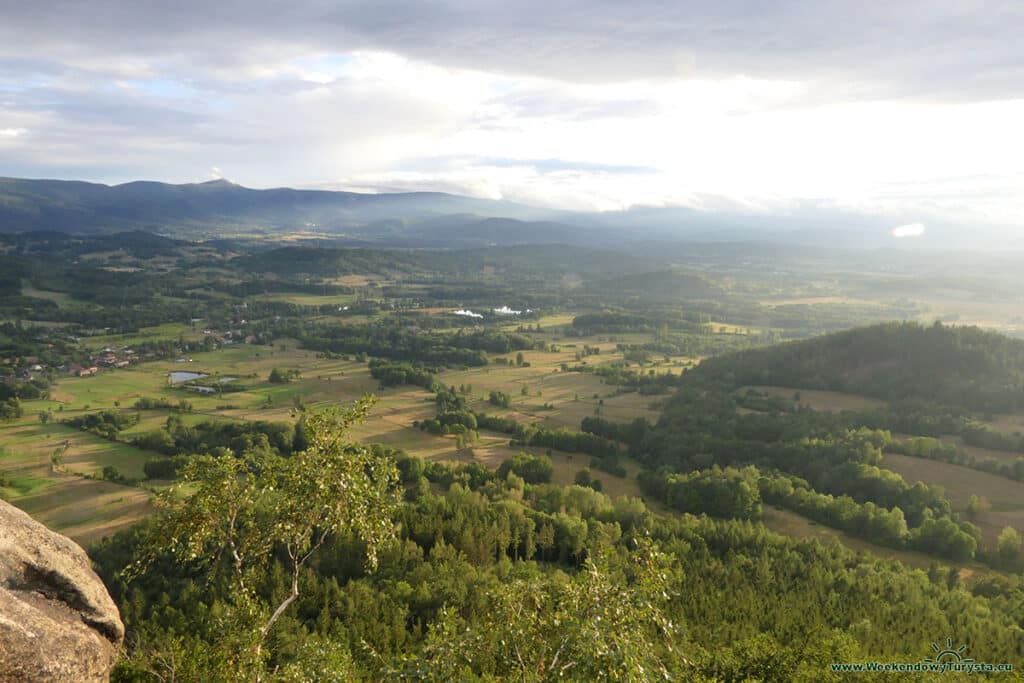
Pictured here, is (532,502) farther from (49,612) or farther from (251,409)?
(251,409)

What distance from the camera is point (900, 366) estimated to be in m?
104

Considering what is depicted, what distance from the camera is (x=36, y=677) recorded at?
991 cm

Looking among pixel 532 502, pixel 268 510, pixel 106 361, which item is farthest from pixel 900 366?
pixel 106 361

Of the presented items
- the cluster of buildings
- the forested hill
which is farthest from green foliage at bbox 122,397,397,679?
the cluster of buildings

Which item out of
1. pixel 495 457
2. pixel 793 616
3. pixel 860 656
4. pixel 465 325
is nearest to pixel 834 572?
pixel 793 616

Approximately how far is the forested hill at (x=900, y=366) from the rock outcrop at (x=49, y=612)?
107638mm

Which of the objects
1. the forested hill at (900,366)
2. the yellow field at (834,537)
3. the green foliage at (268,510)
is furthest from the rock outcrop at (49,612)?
the forested hill at (900,366)

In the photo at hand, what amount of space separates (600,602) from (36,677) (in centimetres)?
963

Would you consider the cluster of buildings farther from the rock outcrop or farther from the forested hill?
the rock outcrop

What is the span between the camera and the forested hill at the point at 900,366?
306 ft

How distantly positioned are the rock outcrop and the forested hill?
108 m

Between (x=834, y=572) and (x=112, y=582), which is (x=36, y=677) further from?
(x=834, y=572)

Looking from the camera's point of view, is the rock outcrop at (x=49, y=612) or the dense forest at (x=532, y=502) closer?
the rock outcrop at (x=49, y=612)

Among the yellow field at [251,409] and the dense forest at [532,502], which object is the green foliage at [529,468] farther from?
the yellow field at [251,409]
